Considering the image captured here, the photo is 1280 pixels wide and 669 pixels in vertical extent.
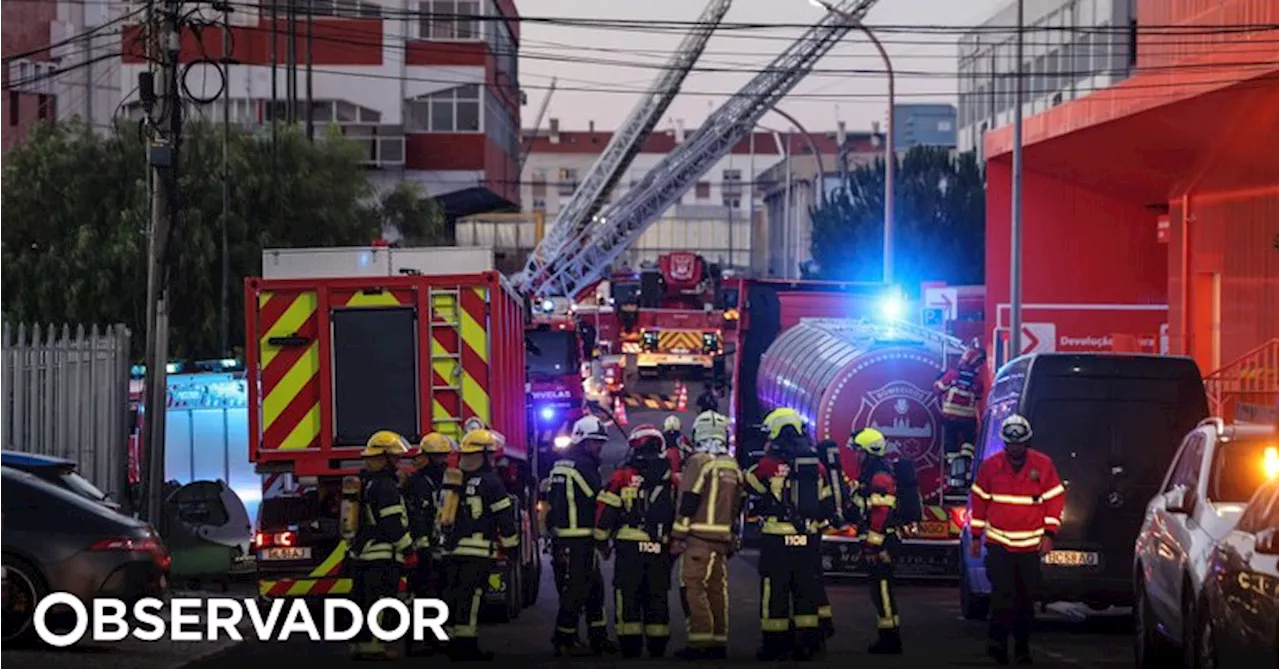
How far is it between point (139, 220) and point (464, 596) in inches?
1040

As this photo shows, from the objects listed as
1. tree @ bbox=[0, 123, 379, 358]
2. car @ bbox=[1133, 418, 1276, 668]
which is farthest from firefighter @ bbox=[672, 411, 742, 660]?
tree @ bbox=[0, 123, 379, 358]

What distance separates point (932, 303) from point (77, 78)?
1147 inches

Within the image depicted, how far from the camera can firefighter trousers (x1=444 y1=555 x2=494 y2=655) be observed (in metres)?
16.4

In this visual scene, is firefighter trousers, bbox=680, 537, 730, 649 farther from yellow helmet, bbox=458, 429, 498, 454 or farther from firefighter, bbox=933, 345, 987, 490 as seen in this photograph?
firefighter, bbox=933, 345, 987, 490

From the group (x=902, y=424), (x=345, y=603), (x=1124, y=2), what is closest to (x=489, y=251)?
(x=345, y=603)

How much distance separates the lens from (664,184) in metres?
63.3

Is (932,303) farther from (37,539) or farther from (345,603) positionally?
(37,539)

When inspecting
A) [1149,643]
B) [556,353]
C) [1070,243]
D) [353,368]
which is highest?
[1070,243]

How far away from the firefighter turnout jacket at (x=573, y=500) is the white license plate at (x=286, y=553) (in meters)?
2.25

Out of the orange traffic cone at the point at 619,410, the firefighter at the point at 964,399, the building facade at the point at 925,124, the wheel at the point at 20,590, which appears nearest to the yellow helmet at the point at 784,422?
the wheel at the point at 20,590

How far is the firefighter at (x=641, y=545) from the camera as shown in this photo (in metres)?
16.8

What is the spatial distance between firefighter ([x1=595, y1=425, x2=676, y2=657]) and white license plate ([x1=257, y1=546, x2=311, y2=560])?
2645mm

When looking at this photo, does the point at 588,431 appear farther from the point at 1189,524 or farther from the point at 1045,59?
the point at 1045,59

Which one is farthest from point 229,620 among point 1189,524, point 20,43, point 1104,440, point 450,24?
point 450,24
